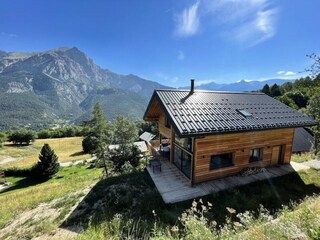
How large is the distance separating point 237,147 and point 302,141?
20550mm

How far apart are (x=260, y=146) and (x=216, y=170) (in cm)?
349

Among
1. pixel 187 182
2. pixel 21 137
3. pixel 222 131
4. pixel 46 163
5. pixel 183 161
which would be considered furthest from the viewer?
pixel 21 137

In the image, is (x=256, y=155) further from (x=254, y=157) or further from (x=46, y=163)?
(x=46, y=163)

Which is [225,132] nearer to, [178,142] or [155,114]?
[178,142]

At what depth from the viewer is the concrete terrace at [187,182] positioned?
9.81 m

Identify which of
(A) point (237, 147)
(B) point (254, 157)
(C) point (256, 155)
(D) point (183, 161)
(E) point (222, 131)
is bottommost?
(D) point (183, 161)

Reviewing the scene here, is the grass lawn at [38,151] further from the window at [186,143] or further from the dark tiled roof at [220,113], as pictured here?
the dark tiled roof at [220,113]

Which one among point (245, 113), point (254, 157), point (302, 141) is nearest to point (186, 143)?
point (245, 113)

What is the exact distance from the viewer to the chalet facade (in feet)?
34.2

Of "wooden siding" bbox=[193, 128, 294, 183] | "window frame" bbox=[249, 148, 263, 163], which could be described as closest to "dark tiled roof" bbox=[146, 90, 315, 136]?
"wooden siding" bbox=[193, 128, 294, 183]

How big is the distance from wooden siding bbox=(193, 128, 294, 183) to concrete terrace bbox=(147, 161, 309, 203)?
0.46 meters

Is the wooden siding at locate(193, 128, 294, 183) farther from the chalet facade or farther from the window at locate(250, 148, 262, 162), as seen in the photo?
the window at locate(250, 148, 262, 162)

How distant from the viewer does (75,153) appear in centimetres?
5209

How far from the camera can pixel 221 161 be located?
11.5m
